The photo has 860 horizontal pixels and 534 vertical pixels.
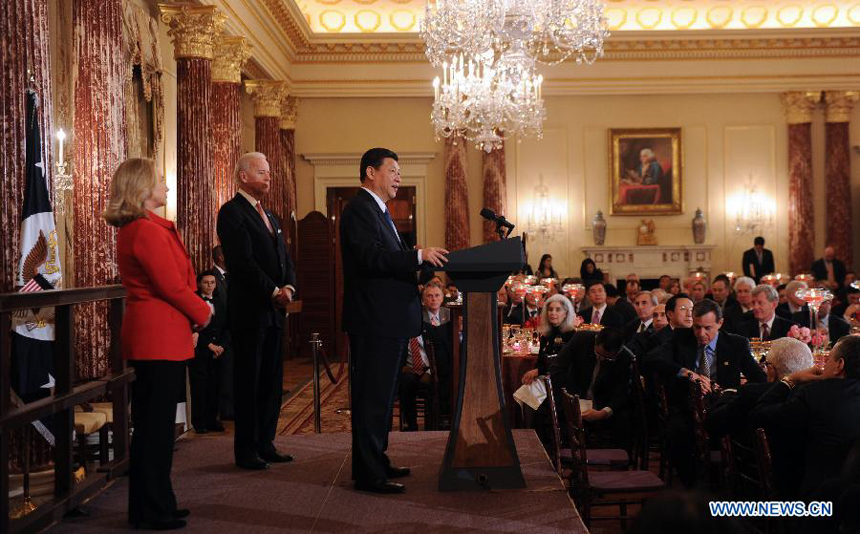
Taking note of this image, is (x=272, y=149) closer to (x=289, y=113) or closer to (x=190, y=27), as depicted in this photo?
(x=289, y=113)

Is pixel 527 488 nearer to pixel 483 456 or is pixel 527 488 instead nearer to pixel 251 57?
pixel 483 456

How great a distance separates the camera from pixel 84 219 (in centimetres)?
684

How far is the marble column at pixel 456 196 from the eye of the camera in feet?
54.5

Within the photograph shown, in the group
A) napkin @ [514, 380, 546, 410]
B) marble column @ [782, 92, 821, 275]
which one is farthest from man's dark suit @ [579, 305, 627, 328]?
marble column @ [782, 92, 821, 275]

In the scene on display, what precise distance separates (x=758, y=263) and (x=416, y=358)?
10473 millimetres

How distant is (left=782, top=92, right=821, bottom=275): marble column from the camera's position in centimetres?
1673

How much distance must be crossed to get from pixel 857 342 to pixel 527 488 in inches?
61.6

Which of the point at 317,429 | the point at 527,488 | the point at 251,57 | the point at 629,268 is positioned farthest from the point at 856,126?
the point at 527,488

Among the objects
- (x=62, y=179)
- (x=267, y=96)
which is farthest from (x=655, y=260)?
(x=62, y=179)

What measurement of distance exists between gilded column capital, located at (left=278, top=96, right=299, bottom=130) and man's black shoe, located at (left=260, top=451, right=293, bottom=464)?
12.7m

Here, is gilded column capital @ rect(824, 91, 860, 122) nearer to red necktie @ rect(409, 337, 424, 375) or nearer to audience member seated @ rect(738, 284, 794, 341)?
audience member seated @ rect(738, 284, 794, 341)

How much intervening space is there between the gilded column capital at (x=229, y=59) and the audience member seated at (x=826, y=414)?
9278 mm

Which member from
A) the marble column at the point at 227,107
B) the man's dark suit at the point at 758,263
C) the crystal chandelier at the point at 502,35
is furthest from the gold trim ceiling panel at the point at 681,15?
the marble column at the point at 227,107

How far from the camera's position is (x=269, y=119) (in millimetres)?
15344
